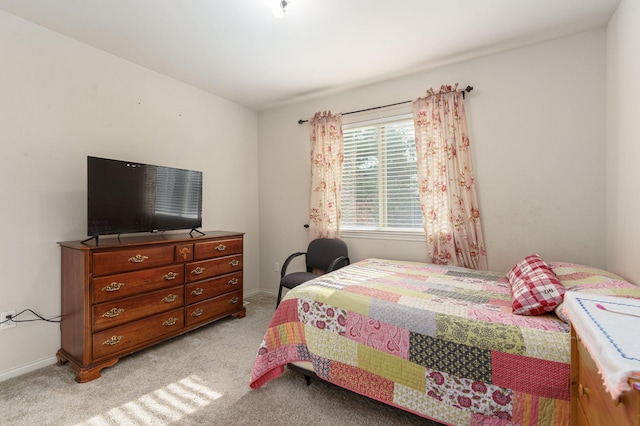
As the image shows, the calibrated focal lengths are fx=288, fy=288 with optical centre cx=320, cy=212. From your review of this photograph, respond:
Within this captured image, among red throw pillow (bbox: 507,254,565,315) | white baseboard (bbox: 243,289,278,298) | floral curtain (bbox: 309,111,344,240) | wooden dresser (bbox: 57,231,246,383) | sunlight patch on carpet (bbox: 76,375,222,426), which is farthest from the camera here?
white baseboard (bbox: 243,289,278,298)

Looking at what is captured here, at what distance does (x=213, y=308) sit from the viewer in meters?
3.02

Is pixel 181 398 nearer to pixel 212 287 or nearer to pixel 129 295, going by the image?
pixel 129 295

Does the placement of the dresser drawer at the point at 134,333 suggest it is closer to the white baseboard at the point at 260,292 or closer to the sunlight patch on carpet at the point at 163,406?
the sunlight patch on carpet at the point at 163,406

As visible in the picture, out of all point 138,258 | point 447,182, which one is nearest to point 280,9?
point 447,182

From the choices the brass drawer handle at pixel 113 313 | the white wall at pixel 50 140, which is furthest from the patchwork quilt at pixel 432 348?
the white wall at pixel 50 140

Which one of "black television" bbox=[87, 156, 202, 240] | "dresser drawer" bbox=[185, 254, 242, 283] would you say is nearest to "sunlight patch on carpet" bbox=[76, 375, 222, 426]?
"dresser drawer" bbox=[185, 254, 242, 283]

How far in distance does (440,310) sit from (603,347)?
3.12 ft

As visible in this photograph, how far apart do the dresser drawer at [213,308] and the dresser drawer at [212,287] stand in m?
0.05

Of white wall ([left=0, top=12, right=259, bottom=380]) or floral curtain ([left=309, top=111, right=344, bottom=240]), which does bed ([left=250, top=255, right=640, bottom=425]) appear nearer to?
floral curtain ([left=309, top=111, right=344, bottom=240])

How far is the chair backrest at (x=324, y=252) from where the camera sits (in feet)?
11.2

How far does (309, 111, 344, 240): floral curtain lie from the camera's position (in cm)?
357

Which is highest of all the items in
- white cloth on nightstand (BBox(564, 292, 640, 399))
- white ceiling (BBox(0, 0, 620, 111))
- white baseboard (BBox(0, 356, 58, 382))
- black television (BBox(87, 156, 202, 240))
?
white ceiling (BBox(0, 0, 620, 111))

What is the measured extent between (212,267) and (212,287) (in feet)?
0.69

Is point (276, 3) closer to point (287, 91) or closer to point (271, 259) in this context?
point (287, 91)
